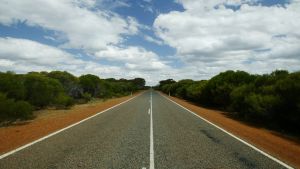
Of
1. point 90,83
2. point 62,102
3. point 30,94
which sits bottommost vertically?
point 62,102

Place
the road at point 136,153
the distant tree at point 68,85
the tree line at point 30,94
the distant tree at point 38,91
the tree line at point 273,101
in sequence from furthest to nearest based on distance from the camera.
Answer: the distant tree at point 68,85
the distant tree at point 38,91
the tree line at point 30,94
the tree line at point 273,101
the road at point 136,153

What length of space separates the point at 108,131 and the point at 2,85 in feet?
61.4

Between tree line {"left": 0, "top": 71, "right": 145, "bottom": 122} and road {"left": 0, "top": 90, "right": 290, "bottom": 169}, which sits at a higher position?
tree line {"left": 0, "top": 71, "right": 145, "bottom": 122}

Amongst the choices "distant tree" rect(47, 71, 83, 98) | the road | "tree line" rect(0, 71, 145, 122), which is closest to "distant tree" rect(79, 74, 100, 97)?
"distant tree" rect(47, 71, 83, 98)

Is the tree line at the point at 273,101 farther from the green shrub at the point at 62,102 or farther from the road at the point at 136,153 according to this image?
the green shrub at the point at 62,102

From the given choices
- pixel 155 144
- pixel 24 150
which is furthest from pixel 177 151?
pixel 24 150

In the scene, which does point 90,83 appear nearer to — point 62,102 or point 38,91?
point 62,102

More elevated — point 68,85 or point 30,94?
point 68,85

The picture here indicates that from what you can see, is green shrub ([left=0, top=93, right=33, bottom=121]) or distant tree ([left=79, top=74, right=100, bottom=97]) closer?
green shrub ([left=0, top=93, right=33, bottom=121])

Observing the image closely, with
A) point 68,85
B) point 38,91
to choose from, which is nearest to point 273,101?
point 38,91

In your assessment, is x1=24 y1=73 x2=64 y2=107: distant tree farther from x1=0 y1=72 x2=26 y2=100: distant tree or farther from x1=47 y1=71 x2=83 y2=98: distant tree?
x1=47 y1=71 x2=83 y2=98: distant tree

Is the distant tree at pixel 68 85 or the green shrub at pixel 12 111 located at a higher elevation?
the distant tree at pixel 68 85

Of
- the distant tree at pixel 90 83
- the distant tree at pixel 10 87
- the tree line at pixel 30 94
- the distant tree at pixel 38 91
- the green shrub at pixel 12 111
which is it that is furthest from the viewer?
the distant tree at pixel 90 83

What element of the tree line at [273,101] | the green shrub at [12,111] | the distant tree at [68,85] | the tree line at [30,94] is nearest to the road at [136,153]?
the tree line at [273,101]
